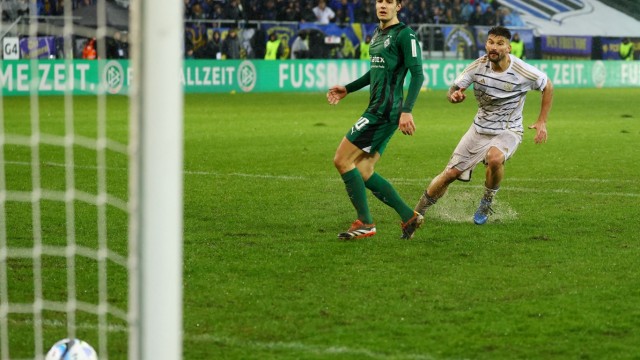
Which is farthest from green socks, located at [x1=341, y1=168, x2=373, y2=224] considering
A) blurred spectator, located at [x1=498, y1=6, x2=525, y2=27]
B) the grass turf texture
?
blurred spectator, located at [x1=498, y1=6, x2=525, y2=27]

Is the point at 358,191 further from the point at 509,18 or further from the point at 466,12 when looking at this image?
the point at 509,18

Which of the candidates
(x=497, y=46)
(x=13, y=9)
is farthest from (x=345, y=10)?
(x=497, y=46)

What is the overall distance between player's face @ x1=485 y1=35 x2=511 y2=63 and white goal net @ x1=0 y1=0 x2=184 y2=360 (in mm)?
2915

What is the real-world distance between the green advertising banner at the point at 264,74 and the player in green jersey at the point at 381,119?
13.3 m

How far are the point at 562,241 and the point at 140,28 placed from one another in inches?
190

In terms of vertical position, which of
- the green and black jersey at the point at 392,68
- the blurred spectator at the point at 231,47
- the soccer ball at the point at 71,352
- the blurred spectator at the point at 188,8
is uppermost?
the blurred spectator at the point at 188,8

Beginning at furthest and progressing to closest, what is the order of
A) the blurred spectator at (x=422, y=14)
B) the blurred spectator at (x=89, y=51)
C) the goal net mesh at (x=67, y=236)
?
the blurred spectator at (x=422, y=14), the blurred spectator at (x=89, y=51), the goal net mesh at (x=67, y=236)

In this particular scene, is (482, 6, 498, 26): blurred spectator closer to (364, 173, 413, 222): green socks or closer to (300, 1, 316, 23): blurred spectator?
(300, 1, 316, 23): blurred spectator

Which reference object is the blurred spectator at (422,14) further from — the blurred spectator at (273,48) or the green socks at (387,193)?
the green socks at (387,193)

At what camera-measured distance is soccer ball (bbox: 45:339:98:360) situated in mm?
4211

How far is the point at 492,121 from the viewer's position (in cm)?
864

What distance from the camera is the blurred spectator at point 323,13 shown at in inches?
1298

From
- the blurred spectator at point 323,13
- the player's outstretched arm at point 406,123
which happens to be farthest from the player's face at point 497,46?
the blurred spectator at point 323,13

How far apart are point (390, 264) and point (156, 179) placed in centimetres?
346
